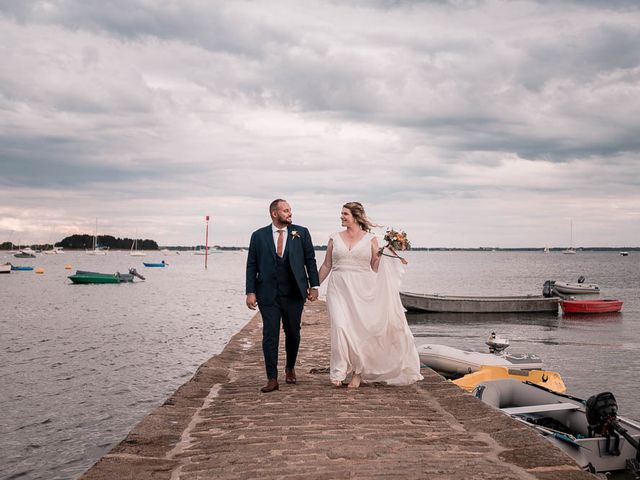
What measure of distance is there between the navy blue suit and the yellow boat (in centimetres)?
607

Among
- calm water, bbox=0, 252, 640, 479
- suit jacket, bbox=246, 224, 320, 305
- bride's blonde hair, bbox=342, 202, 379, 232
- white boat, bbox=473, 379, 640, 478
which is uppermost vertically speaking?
bride's blonde hair, bbox=342, 202, 379, 232

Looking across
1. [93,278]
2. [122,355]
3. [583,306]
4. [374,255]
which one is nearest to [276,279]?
[374,255]

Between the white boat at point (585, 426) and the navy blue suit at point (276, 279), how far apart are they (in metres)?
3.00

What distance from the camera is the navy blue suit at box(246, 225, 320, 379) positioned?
7445mm

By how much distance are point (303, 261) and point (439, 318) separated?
99.0 feet

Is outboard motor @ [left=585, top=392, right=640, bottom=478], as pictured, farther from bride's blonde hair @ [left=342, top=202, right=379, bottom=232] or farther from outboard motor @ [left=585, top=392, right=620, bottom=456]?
bride's blonde hair @ [left=342, top=202, right=379, bottom=232]

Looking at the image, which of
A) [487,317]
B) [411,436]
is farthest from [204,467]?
[487,317]

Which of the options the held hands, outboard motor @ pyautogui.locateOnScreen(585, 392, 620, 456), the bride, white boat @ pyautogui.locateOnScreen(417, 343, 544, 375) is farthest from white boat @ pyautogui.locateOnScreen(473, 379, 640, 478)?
white boat @ pyautogui.locateOnScreen(417, 343, 544, 375)

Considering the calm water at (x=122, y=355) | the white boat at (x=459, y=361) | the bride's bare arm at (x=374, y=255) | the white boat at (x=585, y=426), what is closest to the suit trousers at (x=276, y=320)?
the bride's bare arm at (x=374, y=255)

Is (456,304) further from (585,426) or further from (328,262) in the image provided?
(328,262)

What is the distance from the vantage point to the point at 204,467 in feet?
16.0

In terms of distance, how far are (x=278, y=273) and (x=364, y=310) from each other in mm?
1231

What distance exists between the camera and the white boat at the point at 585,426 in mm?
7094

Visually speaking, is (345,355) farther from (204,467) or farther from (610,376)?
(610,376)
